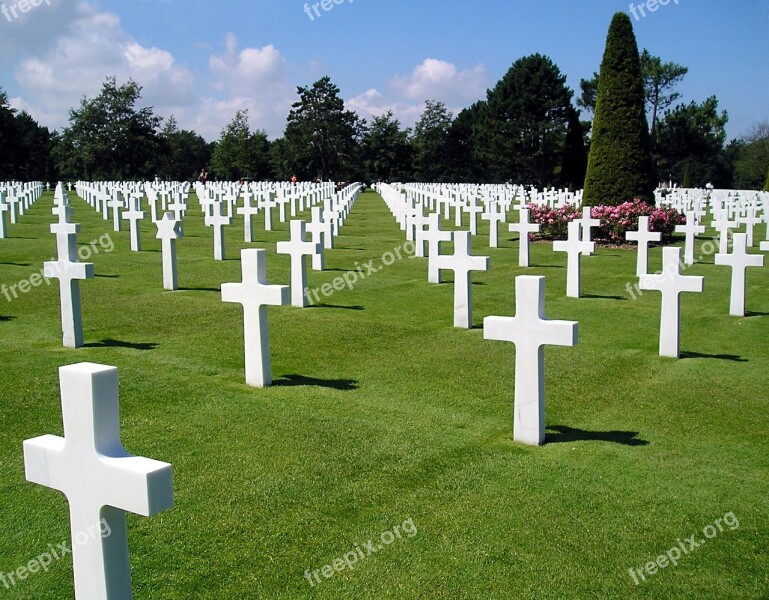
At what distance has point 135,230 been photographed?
58.2ft

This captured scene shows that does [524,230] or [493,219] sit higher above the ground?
[493,219]

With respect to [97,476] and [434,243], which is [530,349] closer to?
[97,476]

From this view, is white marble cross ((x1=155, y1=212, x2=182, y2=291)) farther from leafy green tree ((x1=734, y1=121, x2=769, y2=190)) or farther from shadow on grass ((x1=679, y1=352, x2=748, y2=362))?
leafy green tree ((x1=734, y1=121, x2=769, y2=190))

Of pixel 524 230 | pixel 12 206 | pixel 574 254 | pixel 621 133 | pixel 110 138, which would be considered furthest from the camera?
pixel 110 138

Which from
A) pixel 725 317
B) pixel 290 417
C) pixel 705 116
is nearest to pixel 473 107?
pixel 705 116

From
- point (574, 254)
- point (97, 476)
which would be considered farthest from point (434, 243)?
point (97, 476)

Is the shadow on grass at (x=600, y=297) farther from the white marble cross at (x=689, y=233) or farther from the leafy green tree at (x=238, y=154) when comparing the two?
the leafy green tree at (x=238, y=154)

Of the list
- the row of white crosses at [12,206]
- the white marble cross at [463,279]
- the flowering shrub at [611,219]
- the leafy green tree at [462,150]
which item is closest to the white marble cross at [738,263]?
the white marble cross at [463,279]

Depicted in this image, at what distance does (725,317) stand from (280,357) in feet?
19.8

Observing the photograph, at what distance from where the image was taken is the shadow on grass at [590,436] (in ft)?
18.7

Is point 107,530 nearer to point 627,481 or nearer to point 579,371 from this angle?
point 627,481

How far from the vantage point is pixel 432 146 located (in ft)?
263

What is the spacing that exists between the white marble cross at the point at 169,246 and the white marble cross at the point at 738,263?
7.64 m

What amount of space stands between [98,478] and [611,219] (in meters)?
19.2
